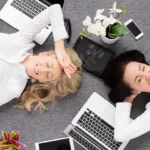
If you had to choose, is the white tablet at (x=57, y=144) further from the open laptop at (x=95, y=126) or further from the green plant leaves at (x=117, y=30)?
the green plant leaves at (x=117, y=30)

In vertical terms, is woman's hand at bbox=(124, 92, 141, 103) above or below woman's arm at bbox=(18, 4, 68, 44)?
below

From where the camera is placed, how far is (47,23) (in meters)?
1.23

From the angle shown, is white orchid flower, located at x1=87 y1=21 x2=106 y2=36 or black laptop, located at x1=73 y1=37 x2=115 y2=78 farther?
black laptop, located at x1=73 y1=37 x2=115 y2=78

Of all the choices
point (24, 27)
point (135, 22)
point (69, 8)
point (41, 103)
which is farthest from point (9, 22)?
point (135, 22)

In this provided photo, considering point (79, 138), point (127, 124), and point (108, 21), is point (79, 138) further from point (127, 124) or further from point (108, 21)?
point (108, 21)

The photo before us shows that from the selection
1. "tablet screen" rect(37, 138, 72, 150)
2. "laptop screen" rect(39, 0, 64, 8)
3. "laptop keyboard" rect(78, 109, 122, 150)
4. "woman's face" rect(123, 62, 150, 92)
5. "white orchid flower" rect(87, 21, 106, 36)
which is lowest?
"tablet screen" rect(37, 138, 72, 150)

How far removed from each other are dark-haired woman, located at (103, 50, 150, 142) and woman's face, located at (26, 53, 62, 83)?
23cm

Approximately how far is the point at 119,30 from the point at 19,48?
393mm

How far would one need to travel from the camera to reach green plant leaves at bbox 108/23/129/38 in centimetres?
119

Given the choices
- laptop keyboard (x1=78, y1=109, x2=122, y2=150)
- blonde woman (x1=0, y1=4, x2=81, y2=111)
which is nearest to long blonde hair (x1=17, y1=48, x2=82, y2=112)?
blonde woman (x1=0, y1=4, x2=81, y2=111)

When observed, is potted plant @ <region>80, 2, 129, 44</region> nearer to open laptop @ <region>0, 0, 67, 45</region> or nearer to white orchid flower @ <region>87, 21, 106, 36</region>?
white orchid flower @ <region>87, 21, 106, 36</region>

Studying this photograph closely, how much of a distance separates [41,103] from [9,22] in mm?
357

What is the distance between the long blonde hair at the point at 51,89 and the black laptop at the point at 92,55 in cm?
5

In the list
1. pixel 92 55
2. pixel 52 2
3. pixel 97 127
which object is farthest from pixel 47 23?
pixel 97 127
